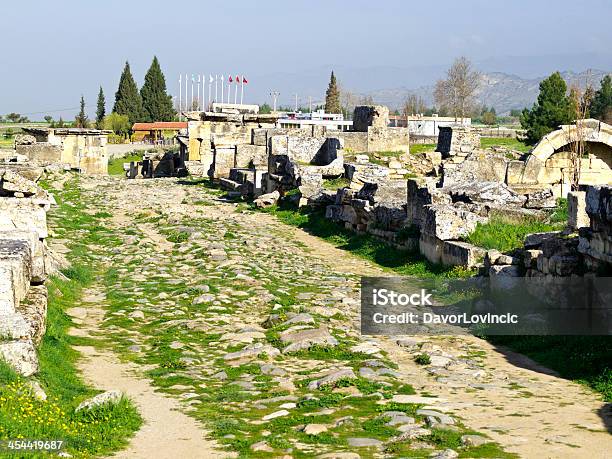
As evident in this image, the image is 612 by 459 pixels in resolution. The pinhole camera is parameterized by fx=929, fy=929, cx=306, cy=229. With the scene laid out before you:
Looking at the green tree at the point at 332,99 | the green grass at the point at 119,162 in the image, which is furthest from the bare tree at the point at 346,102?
the green grass at the point at 119,162

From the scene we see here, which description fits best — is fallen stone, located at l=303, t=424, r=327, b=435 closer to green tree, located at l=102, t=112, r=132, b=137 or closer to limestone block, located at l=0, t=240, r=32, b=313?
limestone block, located at l=0, t=240, r=32, b=313

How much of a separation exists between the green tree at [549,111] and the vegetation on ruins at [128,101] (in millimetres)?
50140

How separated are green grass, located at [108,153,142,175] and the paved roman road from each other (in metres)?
36.8

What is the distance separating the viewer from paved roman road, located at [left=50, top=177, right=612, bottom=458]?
281 inches

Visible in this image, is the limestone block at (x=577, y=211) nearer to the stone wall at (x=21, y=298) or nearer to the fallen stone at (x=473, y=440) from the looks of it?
the fallen stone at (x=473, y=440)

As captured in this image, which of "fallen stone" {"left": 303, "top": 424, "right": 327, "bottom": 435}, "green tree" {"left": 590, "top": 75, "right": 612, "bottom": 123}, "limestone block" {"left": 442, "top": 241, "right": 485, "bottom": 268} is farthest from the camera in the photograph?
"green tree" {"left": 590, "top": 75, "right": 612, "bottom": 123}

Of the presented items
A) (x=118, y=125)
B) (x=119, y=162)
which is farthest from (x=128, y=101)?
(x=119, y=162)

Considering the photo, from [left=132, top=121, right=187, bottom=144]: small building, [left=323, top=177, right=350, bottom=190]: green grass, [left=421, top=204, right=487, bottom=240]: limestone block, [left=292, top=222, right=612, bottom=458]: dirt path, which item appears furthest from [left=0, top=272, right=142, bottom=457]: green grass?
[left=132, top=121, right=187, bottom=144]: small building

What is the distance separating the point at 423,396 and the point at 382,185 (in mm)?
12237

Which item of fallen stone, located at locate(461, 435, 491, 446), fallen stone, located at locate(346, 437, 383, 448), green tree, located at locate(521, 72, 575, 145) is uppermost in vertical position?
green tree, located at locate(521, 72, 575, 145)

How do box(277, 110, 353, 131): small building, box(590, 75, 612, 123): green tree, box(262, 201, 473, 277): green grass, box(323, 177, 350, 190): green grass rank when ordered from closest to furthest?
box(262, 201, 473, 277): green grass → box(323, 177, 350, 190): green grass → box(277, 110, 353, 131): small building → box(590, 75, 612, 123): green tree

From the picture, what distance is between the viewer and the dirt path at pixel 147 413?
687cm

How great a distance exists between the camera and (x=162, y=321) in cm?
1175

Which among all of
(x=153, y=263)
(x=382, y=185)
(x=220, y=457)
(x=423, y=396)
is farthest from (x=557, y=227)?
(x=220, y=457)
